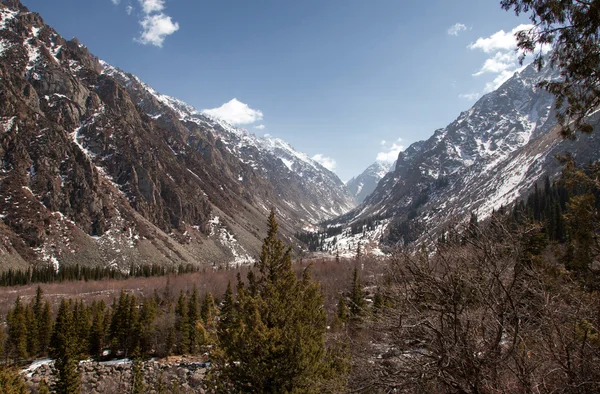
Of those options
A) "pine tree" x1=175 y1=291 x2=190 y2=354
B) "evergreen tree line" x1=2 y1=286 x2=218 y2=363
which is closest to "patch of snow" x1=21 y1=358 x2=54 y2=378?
"evergreen tree line" x1=2 y1=286 x2=218 y2=363

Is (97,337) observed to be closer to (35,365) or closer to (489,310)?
(35,365)

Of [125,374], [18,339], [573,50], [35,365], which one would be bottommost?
[125,374]

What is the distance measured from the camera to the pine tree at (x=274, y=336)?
1281 centimetres

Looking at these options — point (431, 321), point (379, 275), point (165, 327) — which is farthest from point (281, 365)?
point (165, 327)

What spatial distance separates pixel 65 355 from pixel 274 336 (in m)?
39.0

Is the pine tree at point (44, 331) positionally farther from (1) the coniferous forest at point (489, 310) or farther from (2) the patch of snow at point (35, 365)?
(1) the coniferous forest at point (489, 310)

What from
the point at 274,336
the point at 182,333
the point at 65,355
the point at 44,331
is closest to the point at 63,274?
the point at 44,331

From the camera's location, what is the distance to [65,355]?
130 ft

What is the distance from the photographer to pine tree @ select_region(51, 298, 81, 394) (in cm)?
3541

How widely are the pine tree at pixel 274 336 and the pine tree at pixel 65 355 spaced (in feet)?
103

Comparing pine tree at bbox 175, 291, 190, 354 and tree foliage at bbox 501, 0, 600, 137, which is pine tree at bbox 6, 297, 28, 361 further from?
tree foliage at bbox 501, 0, 600, 137

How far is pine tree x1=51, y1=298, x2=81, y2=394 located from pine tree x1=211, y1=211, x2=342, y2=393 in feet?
103

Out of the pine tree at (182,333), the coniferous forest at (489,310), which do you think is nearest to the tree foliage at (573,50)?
the coniferous forest at (489,310)

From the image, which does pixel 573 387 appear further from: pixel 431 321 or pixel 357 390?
pixel 357 390
